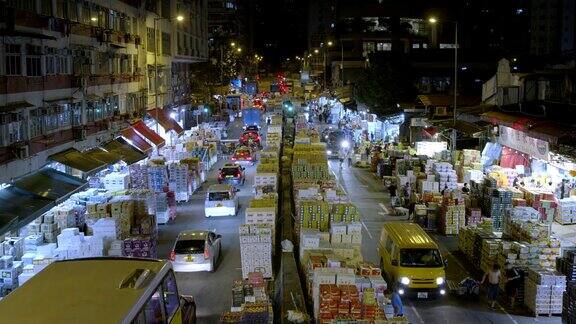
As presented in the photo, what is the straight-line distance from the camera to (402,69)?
59969 millimetres

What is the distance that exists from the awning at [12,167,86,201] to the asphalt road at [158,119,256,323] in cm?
423

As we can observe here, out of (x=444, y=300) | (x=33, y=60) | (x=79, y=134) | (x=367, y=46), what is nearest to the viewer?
(x=444, y=300)

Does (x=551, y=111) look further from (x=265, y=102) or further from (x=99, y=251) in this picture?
(x=265, y=102)

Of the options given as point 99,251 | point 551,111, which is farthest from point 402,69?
point 99,251

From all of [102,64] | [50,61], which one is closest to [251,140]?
[102,64]

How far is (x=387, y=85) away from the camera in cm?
5872

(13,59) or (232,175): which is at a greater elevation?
(13,59)

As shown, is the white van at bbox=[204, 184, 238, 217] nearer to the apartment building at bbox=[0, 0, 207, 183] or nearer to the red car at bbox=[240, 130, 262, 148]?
the apartment building at bbox=[0, 0, 207, 183]

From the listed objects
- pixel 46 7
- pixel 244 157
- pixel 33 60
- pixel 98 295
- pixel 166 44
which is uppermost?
pixel 166 44

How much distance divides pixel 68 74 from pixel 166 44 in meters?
24.0

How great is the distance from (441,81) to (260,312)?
189 ft

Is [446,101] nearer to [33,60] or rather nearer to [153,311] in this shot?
[33,60]

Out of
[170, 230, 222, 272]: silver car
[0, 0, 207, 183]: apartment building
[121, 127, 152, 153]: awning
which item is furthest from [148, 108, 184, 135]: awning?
[170, 230, 222, 272]: silver car

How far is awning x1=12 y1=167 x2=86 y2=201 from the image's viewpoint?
20967 millimetres
